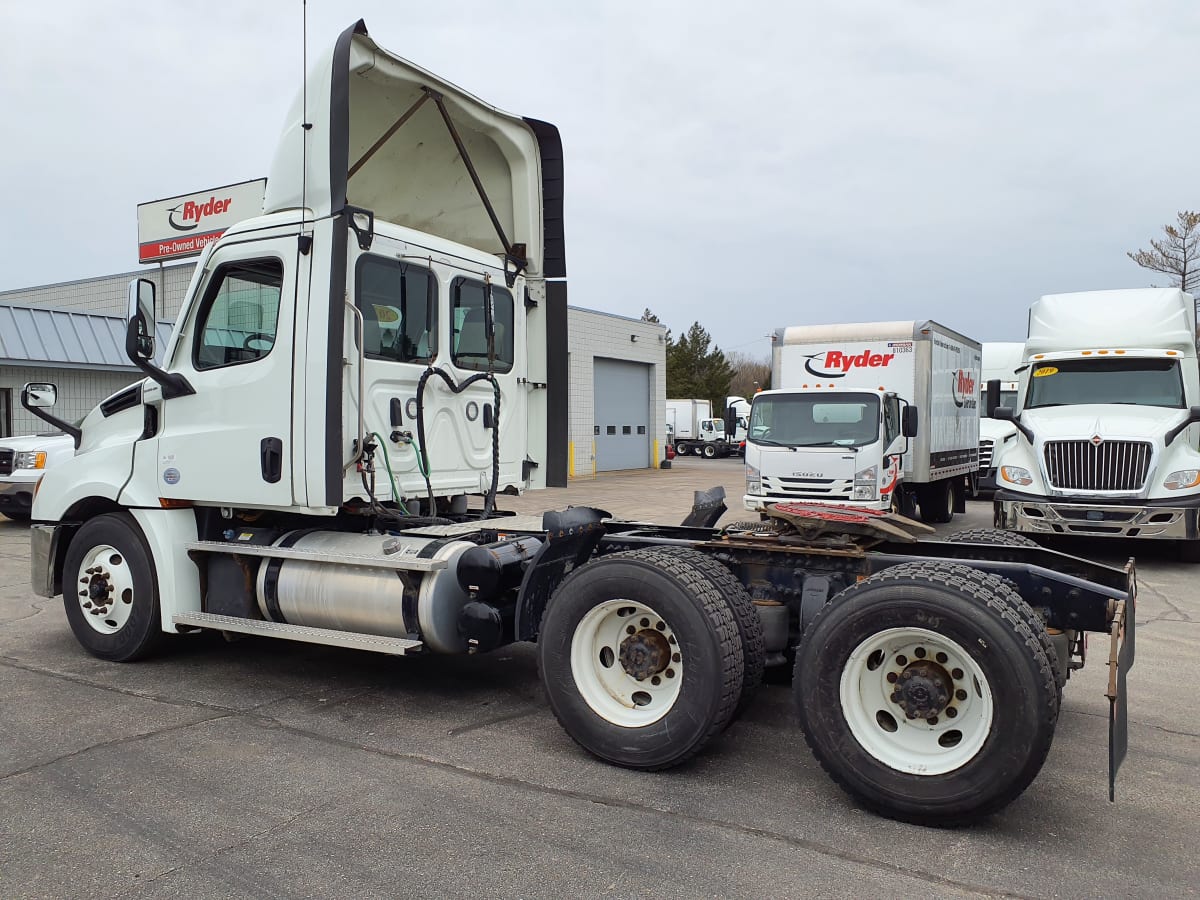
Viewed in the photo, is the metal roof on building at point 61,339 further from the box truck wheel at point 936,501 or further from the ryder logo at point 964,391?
the ryder logo at point 964,391

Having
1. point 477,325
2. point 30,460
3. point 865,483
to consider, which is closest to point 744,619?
point 477,325

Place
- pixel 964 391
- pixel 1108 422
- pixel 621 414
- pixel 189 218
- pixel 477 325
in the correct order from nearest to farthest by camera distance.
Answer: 1. pixel 477 325
2. pixel 1108 422
3. pixel 964 391
4. pixel 189 218
5. pixel 621 414

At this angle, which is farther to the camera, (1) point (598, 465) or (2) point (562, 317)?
(1) point (598, 465)

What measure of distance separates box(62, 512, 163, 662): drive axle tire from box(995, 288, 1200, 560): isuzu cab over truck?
398 inches

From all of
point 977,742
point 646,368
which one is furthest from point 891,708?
point 646,368

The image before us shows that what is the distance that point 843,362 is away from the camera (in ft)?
45.5

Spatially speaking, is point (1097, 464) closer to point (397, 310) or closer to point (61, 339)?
point (397, 310)

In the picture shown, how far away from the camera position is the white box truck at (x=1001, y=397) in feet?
68.8

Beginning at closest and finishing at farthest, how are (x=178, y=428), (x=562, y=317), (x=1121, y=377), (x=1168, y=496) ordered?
1. (x=178, y=428)
2. (x=562, y=317)
3. (x=1168, y=496)
4. (x=1121, y=377)

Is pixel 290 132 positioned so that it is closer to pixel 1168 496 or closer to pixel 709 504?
pixel 709 504

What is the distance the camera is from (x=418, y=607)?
210 inches

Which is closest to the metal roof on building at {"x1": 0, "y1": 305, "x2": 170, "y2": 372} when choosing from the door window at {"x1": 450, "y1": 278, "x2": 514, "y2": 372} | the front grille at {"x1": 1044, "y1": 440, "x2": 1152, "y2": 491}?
the door window at {"x1": 450, "y1": 278, "x2": 514, "y2": 372}

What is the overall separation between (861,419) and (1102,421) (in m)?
2.97

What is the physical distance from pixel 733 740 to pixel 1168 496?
8745 mm
